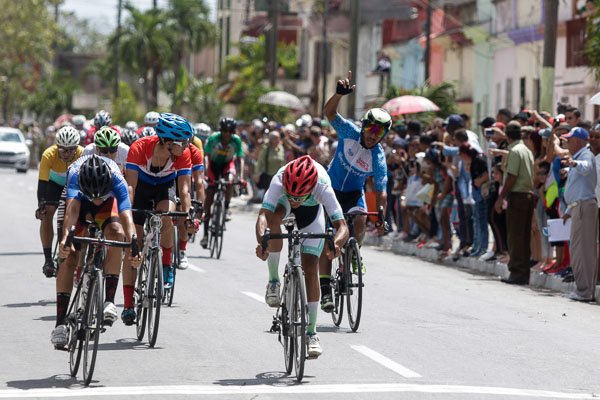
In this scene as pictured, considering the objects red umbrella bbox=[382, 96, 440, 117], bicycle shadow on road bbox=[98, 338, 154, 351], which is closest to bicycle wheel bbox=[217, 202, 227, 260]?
red umbrella bbox=[382, 96, 440, 117]

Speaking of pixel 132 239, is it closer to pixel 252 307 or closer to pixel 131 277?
pixel 131 277

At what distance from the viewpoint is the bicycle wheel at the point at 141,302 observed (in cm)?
1297

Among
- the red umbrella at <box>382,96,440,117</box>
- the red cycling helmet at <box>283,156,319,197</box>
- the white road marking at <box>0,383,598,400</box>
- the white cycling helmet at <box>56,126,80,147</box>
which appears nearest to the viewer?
the white road marking at <box>0,383,598,400</box>

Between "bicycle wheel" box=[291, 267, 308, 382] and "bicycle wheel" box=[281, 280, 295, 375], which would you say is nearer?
"bicycle wheel" box=[291, 267, 308, 382]

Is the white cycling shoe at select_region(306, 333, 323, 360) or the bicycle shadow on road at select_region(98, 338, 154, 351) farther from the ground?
the white cycling shoe at select_region(306, 333, 323, 360)

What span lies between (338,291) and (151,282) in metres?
2.12

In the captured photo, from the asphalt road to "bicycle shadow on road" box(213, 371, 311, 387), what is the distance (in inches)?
0.5

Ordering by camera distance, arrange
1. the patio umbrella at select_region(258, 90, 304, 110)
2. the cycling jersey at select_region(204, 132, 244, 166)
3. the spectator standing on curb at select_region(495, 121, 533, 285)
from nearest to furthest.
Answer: the spectator standing on curb at select_region(495, 121, 533, 285)
the cycling jersey at select_region(204, 132, 244, 166)
the patio umbrella at select_region(258, 90, 304, 110)

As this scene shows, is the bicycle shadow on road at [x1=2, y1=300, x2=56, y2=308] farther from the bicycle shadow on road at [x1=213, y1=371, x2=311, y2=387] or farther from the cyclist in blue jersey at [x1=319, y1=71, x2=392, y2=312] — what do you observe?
the bicycle shadow on road at [x1=213, y1=371, x2=311, y2=387]

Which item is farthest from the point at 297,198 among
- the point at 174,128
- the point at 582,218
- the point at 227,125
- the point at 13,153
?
the point at 13,153

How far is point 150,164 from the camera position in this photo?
557 inches

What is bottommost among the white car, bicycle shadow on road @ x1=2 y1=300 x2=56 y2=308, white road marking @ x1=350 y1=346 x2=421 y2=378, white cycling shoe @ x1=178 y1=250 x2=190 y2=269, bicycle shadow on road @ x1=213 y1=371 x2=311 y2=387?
bicycle shadow on road @ x1=2 y1=300 x2=56 y2=308

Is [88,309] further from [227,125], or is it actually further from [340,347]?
[227,125]

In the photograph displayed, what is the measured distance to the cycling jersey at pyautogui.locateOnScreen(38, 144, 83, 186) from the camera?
1614 cm
